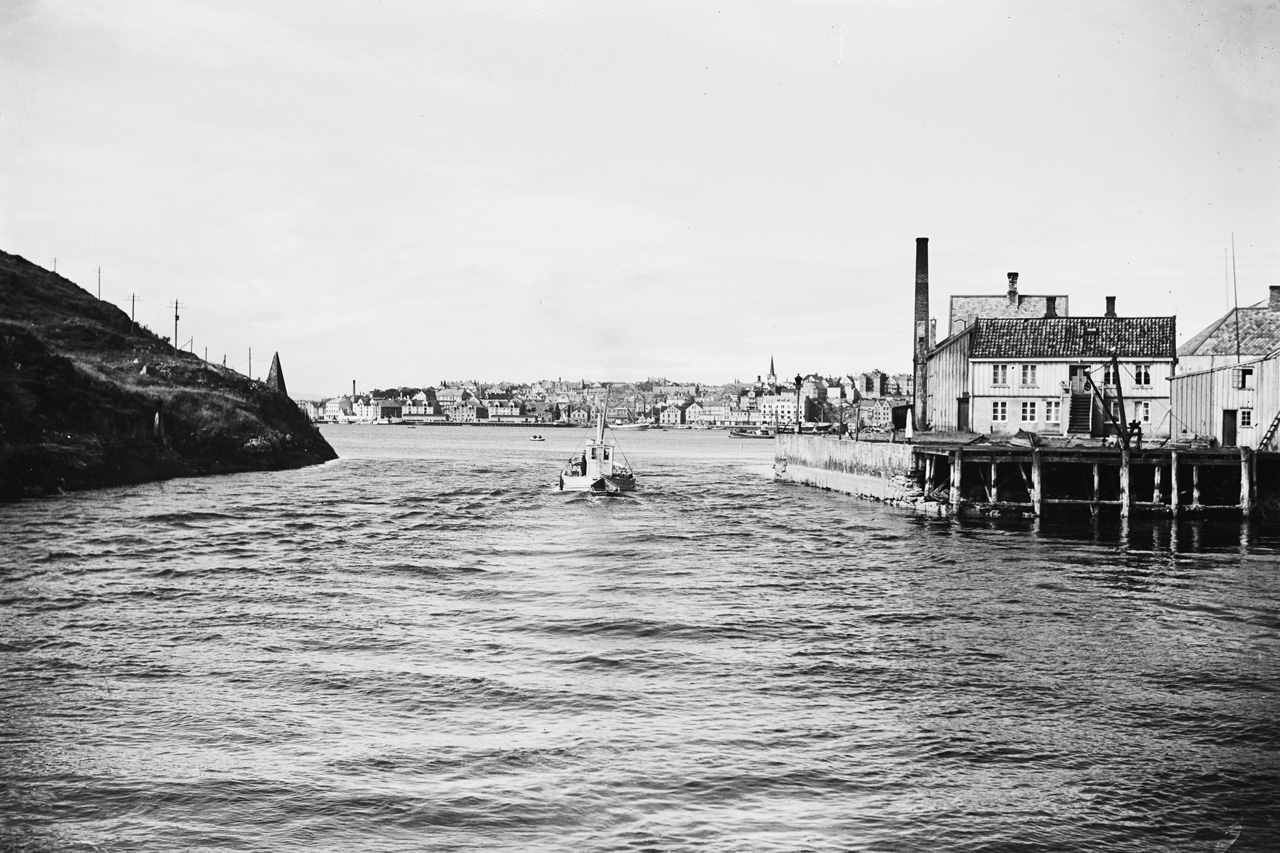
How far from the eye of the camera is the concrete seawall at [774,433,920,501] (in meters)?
59.5

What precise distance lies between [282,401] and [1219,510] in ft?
286

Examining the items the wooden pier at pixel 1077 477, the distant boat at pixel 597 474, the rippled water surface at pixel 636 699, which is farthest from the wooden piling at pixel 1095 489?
the distant boat at pixel 597 474

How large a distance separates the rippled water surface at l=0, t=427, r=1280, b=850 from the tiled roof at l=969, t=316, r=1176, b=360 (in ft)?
74.5

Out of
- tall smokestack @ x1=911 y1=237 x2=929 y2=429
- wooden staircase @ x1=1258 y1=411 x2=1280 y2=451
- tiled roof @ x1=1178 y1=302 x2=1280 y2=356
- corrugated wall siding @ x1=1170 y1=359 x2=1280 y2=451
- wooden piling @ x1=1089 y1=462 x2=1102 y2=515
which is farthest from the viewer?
tall smokestack @ x1=911 y1=237 x2=929 y2=429

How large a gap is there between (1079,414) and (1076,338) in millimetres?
4419

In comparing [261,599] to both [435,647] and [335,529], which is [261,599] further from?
[335,529]

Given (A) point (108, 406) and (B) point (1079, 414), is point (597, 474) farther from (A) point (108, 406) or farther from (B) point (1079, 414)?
(A) point (108, 406)

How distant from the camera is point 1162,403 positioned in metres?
61.9

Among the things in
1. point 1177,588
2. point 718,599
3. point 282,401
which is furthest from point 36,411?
point 1177,588

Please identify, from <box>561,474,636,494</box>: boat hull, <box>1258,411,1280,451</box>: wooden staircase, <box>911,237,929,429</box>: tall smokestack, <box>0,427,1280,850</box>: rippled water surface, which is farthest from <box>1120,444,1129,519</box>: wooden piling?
<box>561,474,636,494</box>: boat hull

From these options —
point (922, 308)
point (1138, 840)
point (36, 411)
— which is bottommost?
point (1138, 840)

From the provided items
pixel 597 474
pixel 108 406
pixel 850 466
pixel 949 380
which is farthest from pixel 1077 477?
pixel 108 406

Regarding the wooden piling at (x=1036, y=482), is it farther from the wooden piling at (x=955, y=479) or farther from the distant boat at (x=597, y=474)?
the distant boat at (x=597, y=474)

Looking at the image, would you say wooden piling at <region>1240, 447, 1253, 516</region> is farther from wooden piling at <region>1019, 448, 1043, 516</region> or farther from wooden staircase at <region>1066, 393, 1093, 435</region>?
wooden staircase at <region>1066, 393, 1093, 435</region>
